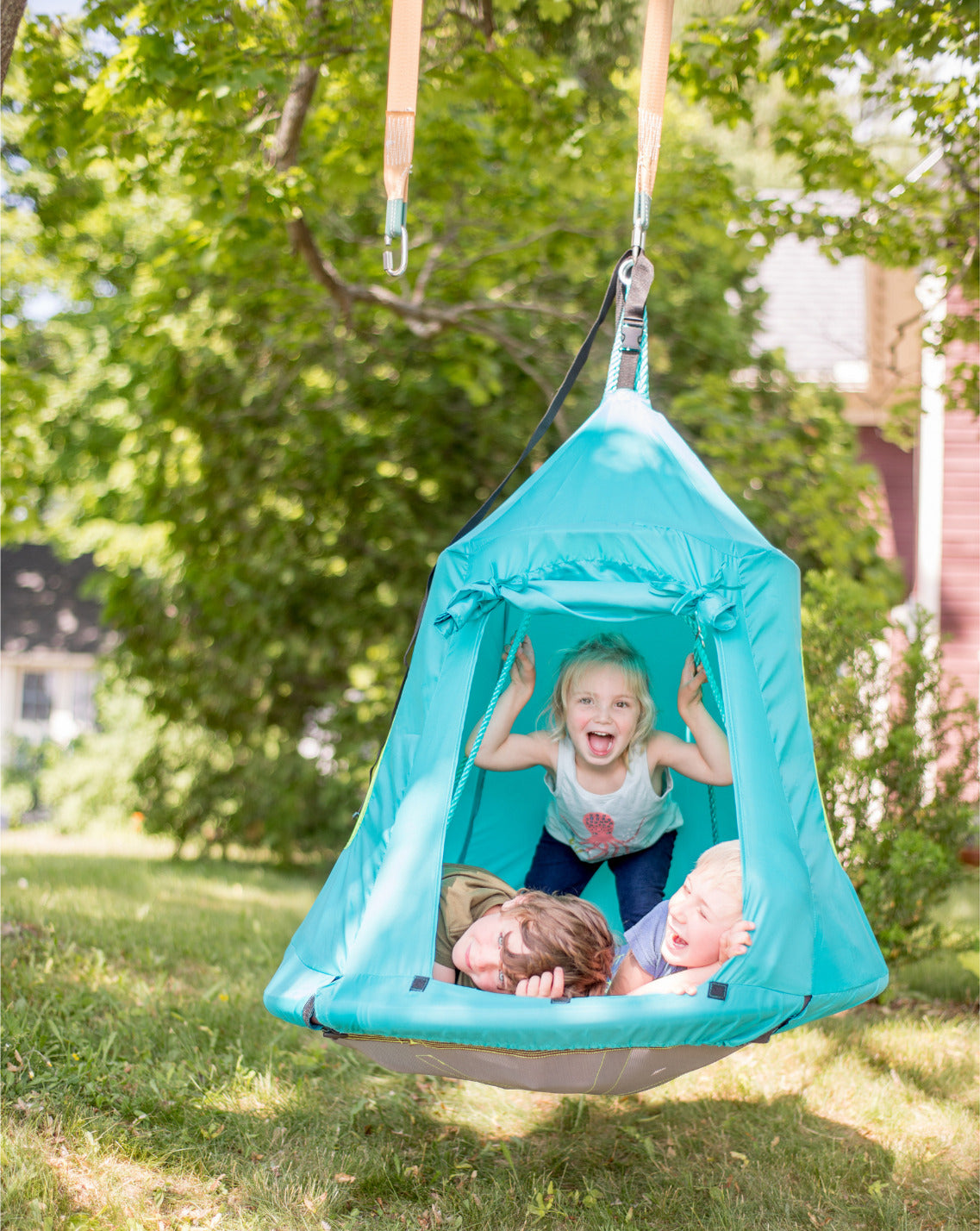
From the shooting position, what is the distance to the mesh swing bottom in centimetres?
180

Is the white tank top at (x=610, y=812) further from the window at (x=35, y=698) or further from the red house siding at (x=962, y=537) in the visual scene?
the window at (x=35, y=698)

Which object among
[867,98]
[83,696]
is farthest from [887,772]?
[83,696]

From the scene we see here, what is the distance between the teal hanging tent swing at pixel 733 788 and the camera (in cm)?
178

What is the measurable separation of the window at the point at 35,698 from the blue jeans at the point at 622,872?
1291 centimetres

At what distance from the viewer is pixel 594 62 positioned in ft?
20.3

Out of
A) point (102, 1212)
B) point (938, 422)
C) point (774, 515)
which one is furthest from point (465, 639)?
point (938, 422)

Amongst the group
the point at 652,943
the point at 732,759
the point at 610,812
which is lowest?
the point at 652,943

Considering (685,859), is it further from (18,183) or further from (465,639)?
(18,183)

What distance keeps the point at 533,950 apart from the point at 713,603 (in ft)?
2.54

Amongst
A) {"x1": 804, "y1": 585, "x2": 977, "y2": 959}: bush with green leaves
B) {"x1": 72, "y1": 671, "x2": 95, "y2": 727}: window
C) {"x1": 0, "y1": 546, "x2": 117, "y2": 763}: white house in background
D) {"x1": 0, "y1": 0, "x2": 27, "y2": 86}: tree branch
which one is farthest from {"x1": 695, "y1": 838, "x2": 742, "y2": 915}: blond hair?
{"x1": 72, "y1": 671, "x2": 95, "y2": 727}: window

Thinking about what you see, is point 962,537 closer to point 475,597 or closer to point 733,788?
point 733,788

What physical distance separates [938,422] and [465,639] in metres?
6.22

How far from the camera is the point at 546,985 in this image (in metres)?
2.00

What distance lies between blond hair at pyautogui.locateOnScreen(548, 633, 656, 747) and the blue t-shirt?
43 centimetres
